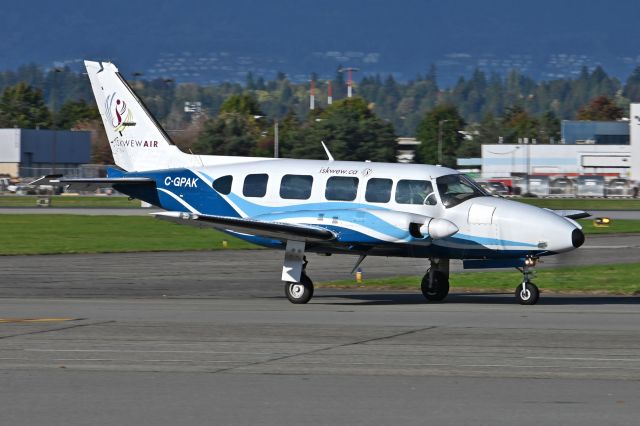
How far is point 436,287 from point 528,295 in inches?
81.7

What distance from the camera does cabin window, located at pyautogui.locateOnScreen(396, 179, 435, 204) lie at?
22.4 metres

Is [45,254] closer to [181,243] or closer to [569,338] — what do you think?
[181,243]

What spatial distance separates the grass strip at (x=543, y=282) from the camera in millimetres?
26656

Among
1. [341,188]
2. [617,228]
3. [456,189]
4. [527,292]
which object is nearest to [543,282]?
[527,292]

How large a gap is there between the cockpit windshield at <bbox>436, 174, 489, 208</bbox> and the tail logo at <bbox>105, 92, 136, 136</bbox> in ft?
25.7

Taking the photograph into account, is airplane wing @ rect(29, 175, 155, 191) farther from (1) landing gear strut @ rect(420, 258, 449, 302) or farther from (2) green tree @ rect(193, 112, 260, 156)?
(2) green tree @ rect(193, 112, 260, 156)

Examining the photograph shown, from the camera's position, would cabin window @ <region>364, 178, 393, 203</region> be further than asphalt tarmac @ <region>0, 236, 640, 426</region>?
Yes

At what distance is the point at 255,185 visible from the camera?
77.8ft

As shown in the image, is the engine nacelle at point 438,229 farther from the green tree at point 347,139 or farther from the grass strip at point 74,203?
the green tree at point 347,139

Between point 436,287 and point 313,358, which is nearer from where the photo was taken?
point 313,358

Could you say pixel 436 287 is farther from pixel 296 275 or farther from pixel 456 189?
pixel 296 275

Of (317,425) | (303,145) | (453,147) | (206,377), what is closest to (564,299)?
(206,377)

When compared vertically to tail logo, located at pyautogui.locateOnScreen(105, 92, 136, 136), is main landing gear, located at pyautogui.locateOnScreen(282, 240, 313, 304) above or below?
below

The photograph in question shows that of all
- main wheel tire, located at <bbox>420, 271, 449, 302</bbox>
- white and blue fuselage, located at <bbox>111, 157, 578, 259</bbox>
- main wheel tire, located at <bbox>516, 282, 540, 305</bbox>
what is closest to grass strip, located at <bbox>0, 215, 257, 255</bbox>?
white and blue fuselage, located at <bbox>111, 157, 578, 259</bbox>
